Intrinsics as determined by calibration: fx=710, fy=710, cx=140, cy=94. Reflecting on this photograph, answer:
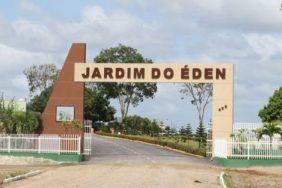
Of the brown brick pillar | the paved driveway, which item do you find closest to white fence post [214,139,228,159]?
the paved driveway

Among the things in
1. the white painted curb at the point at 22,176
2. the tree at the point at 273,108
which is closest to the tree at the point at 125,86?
the tree at the point at 273,108

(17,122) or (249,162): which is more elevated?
(17,122)

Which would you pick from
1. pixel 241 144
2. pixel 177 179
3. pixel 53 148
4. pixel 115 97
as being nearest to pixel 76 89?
pixel 53 148

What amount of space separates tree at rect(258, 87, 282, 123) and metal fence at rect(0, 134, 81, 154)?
3173 centimetres

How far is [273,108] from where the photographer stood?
68.1 metres

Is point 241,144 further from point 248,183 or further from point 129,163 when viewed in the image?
point 248,183

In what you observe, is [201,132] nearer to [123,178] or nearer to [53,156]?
[53,156]

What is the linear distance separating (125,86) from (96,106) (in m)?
7.47

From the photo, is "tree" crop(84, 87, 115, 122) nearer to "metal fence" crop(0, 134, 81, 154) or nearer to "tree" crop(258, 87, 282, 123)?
"tree" crop(258, 87, 282, 123)

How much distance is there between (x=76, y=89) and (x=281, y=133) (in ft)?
40.9

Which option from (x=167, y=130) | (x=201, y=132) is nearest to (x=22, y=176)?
(x=201, y=132)

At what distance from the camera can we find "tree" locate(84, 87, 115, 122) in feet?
319

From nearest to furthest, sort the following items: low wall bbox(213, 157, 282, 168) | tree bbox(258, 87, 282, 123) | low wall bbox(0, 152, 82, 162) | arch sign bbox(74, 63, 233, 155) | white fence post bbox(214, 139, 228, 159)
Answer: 1. low wall bbox(213, 157, 282, 168)
2. low wall bbox(0, 152, 82, 162)
3. white fence post bbox(214, 139, 228, 159)
4. arch sign bbox(74, 63, 233, 155)
5. tree bbox(258, 87, 282, 123)

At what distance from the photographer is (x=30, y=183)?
79.0 feet
